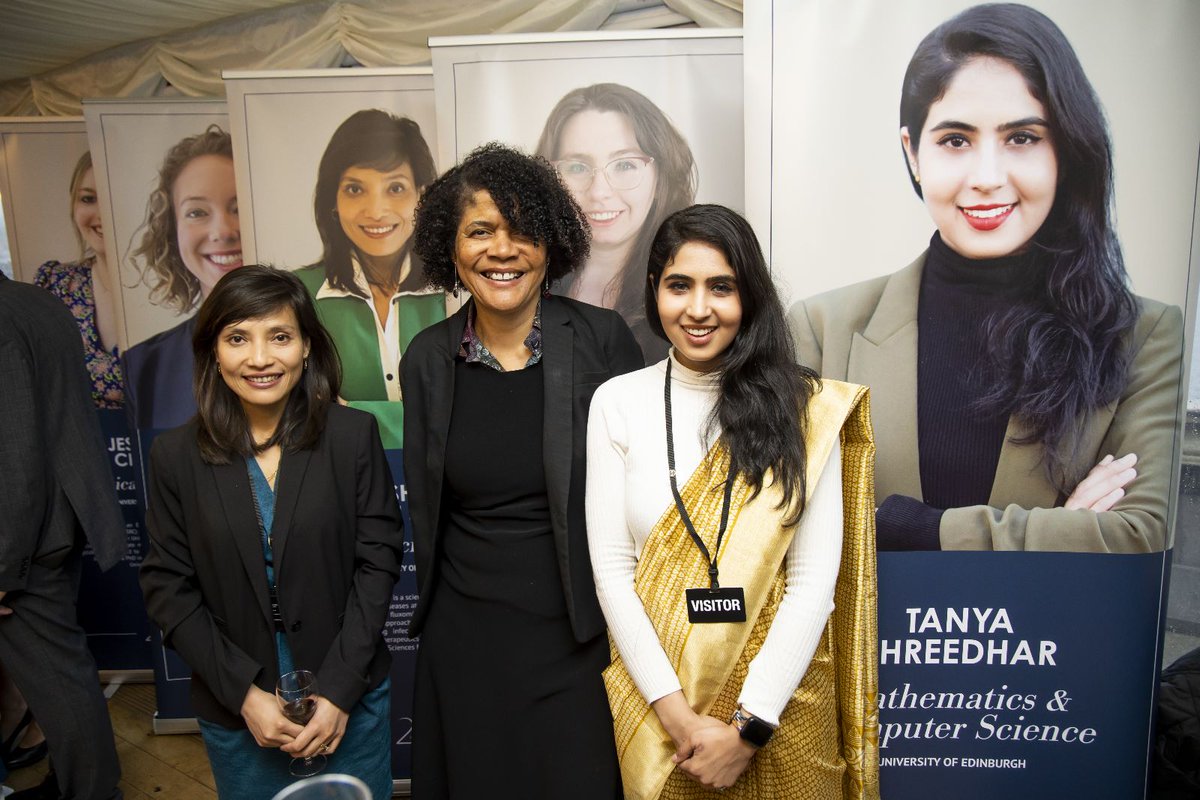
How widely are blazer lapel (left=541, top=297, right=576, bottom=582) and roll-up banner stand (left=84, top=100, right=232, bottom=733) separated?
1.74 m

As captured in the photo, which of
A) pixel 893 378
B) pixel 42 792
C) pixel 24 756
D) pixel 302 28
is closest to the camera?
pixel 893 378

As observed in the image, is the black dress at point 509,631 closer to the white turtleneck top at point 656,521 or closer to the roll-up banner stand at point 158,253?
the white turtleneck top at point 656,521

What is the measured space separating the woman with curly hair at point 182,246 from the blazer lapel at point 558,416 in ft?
5.79

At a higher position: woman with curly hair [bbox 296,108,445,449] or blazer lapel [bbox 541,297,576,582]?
woman with curly hair [bbox 296,108,445,449]

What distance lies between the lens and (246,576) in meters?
1.38

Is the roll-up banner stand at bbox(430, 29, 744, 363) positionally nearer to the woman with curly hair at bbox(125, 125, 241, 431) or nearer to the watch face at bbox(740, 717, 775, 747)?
the woman with curly hair at bbox(125, 125, 241, 431)

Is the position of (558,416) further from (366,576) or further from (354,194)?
(354,194)

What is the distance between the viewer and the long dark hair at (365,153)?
2.33 metres

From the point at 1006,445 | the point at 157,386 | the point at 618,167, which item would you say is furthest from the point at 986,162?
the point at 157,386

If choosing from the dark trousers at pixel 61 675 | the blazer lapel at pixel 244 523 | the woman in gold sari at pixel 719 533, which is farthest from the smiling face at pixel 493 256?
the dark trousers at pixel 61 675

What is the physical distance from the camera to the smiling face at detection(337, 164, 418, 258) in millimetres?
2352

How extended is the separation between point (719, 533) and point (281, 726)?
35.8 inches

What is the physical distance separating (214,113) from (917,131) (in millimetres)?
2443

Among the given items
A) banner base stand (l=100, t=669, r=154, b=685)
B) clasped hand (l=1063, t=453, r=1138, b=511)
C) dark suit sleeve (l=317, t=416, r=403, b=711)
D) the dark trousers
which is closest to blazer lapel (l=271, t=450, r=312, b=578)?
dark suit sleeve (l=317, t=416, r=403, b=711)
